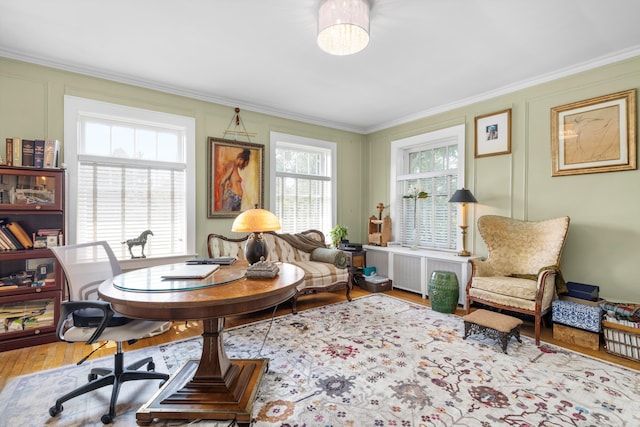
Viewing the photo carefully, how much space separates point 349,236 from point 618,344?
12.3 ft

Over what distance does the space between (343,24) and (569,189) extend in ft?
10.0

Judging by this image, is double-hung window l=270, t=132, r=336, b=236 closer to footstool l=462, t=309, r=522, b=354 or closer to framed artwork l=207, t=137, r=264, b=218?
framed artwork l=207, t=137, r=264, b=218

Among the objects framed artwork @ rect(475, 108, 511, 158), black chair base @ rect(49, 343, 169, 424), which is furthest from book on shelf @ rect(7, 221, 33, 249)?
framed artwork @ rect(475, 108, 511, 158)

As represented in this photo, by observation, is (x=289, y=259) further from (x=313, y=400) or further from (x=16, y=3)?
(x=16, y=3)

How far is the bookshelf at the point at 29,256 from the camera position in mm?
2701

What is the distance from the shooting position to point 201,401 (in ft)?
6.01

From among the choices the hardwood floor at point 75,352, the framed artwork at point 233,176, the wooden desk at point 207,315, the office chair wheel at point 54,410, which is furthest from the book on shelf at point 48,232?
the office chair wheel at point 54,410

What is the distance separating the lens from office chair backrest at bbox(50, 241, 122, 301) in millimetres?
2010

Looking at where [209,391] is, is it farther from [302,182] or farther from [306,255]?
[302,182]

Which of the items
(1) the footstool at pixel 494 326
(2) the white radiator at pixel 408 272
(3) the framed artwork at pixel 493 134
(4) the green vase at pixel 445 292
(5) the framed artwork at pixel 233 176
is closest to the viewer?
(1) the footstool at pixel 494 326

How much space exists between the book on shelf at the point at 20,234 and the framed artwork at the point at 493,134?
5.16m

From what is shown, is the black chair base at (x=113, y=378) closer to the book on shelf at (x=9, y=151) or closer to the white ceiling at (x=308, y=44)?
the book on shelf at (x=9, y=151)

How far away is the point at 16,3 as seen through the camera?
228 centimetres

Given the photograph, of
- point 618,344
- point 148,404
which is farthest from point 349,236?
point 148,404
